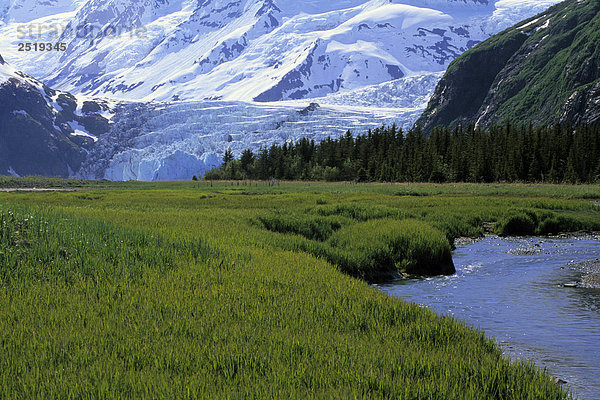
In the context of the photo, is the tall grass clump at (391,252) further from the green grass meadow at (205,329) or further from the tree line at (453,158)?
the tree line at (453,158)

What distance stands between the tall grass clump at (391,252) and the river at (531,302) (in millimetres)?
977

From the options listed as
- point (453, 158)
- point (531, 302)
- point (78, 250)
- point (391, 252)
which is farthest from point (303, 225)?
point (453, 158)

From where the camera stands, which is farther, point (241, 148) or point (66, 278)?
point (241, 148)

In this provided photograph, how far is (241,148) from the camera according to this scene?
645 feet

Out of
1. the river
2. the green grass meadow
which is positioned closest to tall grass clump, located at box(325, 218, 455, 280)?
the river

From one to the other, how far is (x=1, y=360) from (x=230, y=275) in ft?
18.1

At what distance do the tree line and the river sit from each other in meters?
66.2

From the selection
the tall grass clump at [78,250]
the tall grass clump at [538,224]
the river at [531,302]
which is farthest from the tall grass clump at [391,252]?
the tall grass clump at [538,224]

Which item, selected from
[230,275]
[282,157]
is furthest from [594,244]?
[282,157]

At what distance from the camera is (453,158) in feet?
316

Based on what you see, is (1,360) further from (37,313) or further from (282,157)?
(282,157)

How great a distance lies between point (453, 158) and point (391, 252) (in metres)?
82.2

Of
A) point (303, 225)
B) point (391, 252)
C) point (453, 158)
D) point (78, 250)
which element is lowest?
point (391, 252)

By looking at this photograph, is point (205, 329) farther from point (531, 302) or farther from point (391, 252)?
point (391, 252)
